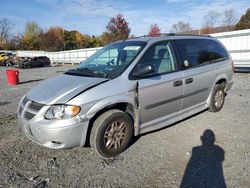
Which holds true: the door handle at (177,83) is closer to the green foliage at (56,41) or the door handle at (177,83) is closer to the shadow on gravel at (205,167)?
the shadow on gravel at (205,167)

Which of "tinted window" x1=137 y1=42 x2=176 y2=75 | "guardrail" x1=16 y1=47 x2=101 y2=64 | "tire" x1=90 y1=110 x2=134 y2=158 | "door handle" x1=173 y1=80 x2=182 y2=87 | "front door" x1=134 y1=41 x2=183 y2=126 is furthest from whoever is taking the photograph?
"guardrail" x1=16 y1=47 x2=101 y2=64

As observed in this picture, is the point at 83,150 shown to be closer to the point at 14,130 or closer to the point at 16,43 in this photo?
the point at 14,130

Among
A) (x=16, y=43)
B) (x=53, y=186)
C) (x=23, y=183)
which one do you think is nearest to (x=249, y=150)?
(x=53, y=186)

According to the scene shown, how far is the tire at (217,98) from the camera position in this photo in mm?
5695

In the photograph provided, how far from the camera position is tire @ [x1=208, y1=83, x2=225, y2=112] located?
5695mm

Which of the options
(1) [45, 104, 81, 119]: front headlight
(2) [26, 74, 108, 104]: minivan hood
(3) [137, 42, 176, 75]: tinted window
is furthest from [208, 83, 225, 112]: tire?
(1) [45, 104, 81, 119]: front headlight

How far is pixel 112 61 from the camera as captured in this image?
441 centimetres

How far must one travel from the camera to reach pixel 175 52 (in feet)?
15.0

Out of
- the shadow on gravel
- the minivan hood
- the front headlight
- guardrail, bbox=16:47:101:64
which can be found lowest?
the shadow on gravel

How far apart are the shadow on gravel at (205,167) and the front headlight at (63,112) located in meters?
1.75

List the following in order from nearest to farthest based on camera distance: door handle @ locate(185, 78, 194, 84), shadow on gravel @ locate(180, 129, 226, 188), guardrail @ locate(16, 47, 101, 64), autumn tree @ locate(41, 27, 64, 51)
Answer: shadow on gravel @ locate(180, 129, 226, 188), door handle @ locate(185, 78, 194, 84), guardrail @ locate(16, 47, 101, 64), autumn tree @ locate(41, 27, 64, 51)

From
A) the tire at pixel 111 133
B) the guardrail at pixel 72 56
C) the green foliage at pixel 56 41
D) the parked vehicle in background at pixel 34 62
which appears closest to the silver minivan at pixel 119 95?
the tire at pixel 111 133

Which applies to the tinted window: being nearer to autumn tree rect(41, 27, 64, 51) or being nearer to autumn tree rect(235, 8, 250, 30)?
autumn tree rect(235, 8, 250, 30)

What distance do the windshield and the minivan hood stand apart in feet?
0.77
